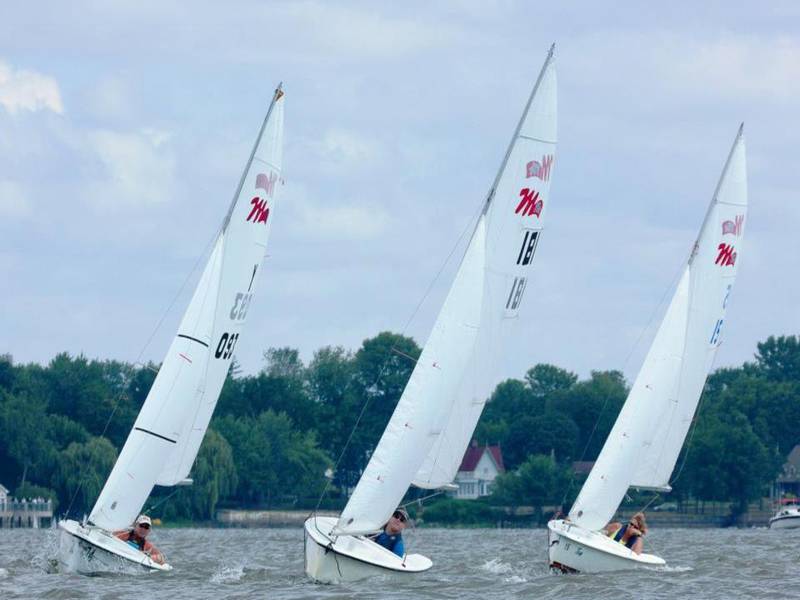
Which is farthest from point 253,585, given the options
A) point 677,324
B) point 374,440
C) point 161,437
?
point 374,440

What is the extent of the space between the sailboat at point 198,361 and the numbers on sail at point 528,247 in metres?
5.77

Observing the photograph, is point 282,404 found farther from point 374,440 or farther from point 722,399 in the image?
point 722,399

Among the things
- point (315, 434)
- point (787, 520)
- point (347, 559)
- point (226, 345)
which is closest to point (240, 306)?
point (226, 345)

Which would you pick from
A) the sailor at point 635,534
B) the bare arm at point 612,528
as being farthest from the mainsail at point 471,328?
→ the bare arm at point 612,528

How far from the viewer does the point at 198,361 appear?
35781mm

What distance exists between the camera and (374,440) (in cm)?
10762

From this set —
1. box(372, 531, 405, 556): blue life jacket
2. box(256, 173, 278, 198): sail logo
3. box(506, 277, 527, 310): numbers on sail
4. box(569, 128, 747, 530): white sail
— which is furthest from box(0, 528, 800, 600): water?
box(256, 173, 278, 198): sail logo

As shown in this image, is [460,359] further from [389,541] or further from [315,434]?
[315,434]

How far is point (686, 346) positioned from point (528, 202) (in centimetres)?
775

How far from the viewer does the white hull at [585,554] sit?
3419 centimetres

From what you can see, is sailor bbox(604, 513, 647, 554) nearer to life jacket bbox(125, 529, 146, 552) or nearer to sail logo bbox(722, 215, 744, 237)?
sail logo bbox(722, 215, 744, 237)

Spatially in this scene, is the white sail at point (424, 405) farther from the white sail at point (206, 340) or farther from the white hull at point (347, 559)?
the white sail at point (206, 340)

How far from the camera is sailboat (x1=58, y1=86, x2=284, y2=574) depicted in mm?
33906

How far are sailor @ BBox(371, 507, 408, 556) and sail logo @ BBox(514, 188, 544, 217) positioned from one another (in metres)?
6.20
